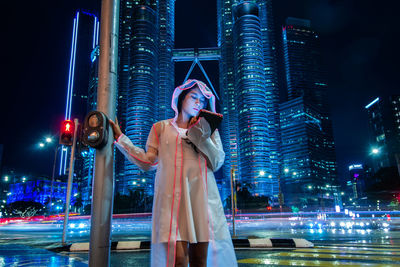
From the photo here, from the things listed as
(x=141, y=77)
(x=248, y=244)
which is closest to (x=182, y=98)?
(x=248, y=244)

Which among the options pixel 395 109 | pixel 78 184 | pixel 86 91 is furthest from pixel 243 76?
pixel 78 184

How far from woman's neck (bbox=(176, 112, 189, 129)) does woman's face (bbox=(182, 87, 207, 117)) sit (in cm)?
5

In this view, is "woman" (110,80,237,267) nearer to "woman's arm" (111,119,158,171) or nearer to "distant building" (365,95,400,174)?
"woman's arm" (111,119,158,171)

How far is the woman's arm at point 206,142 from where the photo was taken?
2.66 metres

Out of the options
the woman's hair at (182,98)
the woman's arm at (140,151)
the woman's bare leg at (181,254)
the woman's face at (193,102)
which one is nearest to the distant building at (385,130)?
the woman's hair at (182,98)

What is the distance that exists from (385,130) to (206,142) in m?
149

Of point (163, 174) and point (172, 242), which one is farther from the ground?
point (163, 174)

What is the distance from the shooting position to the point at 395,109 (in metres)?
128

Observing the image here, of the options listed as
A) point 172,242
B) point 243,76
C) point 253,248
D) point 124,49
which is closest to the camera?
point 172,242

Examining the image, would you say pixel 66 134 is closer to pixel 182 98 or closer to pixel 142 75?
pixel 182 98

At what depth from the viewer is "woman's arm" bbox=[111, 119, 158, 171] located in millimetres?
2956

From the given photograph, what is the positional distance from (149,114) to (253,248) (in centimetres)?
12307

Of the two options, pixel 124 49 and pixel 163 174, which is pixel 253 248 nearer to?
pixel 163 174

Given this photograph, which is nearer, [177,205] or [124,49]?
[177,205]
